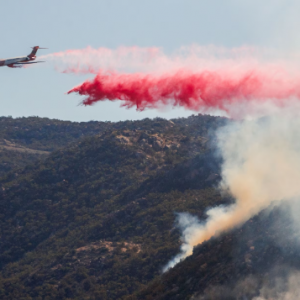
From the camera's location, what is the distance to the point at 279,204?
3445 inches

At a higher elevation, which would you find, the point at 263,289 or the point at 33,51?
the point at 33,51

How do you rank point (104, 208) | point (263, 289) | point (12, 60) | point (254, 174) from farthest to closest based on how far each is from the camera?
point (104, 208)
point (254, 174)
point (12, 60)
point (263, 289)

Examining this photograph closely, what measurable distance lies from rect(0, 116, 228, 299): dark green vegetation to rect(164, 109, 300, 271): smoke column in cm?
456

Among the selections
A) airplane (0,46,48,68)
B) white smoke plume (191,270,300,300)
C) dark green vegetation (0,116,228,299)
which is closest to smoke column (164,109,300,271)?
dark green vegetation (0,116,228,299)

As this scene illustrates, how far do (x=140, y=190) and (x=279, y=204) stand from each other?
64.2 metres

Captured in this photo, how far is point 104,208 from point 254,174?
48.6m

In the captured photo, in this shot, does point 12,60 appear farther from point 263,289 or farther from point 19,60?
point 263,289

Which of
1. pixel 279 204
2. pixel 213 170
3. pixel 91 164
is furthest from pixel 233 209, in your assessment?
pixel 91 164

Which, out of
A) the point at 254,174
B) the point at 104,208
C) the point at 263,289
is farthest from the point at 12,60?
the point at 104,208

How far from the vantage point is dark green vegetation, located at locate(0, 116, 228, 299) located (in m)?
114

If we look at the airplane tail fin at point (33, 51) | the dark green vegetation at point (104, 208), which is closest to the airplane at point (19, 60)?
the airplane tail fin at point (33, 51)

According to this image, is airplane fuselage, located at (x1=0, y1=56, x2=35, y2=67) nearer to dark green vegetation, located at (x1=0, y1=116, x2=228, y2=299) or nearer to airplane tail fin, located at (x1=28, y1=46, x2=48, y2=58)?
airplane tail fin, located at (x1=28, y1=46, x2=48, y2=58)

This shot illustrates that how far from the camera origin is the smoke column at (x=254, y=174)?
333 feet

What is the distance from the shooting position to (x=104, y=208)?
149 m
